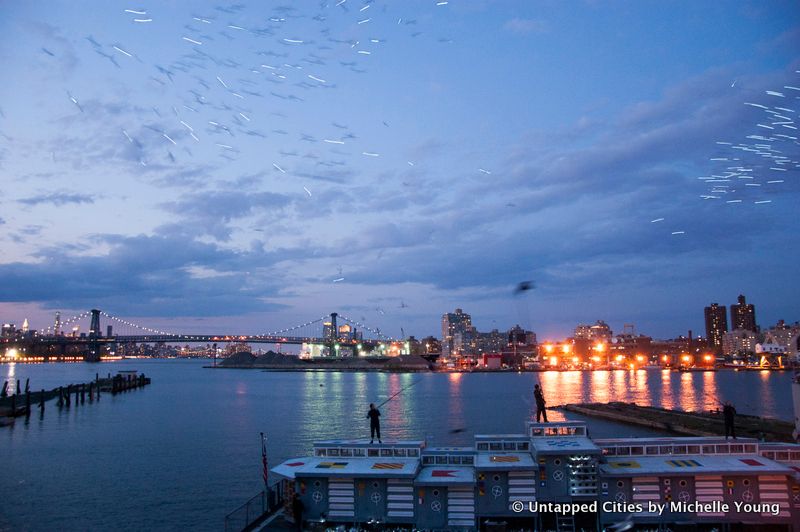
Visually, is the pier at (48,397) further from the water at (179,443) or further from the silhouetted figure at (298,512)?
the silhouetted figure at (298,512)

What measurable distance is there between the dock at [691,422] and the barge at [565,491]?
1607 cm

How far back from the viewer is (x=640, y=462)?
14695 mm

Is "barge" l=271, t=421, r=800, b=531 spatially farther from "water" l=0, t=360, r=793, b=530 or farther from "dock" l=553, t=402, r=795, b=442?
"dock" l=553, t=402, r=795, b=442

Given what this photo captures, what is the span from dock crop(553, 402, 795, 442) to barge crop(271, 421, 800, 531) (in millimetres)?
16073

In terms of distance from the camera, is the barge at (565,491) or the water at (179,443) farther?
the water at (179,443)

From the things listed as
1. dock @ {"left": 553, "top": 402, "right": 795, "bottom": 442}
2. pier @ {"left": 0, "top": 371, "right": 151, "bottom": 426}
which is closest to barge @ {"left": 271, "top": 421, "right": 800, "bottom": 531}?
dock @ {"left": 553, "top": 402, "right": 795, "bottom": 442}

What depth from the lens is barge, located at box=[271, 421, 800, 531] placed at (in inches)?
534

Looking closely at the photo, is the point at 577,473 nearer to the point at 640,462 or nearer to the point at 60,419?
the point at 640,462

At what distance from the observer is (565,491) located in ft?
45.4

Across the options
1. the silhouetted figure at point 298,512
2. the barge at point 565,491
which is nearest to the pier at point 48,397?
the silhouetted figure at point 298,512

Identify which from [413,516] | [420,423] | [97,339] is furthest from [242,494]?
[97,339]

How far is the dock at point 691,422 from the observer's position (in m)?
32.4

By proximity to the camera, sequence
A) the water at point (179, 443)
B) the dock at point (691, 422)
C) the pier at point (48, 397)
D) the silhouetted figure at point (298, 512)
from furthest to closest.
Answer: the pier at point (48, 397), the dock at point (691, 422), the water at point (179, 443), the silhouetted figure at point (298, 512)

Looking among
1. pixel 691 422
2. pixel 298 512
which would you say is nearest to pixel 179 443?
pixel 298 512
